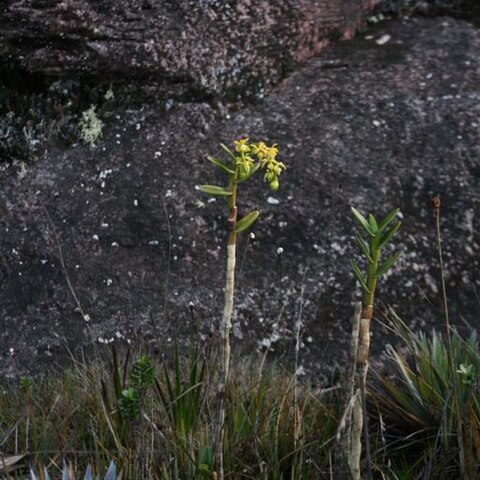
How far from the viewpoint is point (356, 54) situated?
4434 mm

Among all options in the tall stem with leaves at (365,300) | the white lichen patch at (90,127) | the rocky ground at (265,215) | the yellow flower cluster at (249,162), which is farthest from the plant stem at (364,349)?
the white lichen patch at (90,127)

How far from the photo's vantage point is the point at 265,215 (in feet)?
12.5

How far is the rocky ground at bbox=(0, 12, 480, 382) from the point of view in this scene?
3.57 meters

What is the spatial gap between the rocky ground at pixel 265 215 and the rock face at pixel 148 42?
0.47 ft

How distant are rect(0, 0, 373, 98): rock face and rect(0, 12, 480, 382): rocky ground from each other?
0.14 metres

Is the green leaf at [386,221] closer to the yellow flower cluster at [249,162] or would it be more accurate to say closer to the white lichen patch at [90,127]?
the yellow flower cluster at [249,162]

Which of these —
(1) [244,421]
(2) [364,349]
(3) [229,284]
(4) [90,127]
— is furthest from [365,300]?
(4) [90,127]

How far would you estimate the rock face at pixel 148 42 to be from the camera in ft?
13.9

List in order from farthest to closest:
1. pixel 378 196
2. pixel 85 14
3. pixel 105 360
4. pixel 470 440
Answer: pixel 85 14 < pixel 378 196 < pixel 105 360 < pixel 470 440

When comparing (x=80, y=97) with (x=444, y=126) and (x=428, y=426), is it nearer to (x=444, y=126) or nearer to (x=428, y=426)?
(x=444, y=126)

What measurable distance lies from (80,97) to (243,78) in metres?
0.81

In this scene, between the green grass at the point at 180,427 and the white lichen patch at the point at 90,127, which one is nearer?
the green grass at the point at 180,427

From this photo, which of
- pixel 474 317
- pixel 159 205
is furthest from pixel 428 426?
pixel 159 205

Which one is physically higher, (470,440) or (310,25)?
(310,25)
